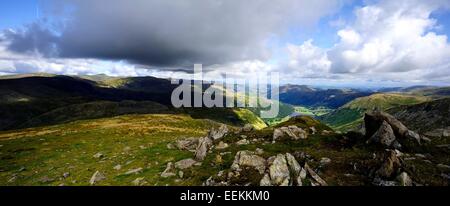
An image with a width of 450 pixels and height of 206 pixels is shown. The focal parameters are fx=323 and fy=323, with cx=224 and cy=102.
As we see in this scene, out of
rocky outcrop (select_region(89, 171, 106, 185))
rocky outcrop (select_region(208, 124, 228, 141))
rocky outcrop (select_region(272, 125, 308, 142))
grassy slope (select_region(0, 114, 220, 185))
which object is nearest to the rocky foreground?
rocky outcrop (select_region(272, 125, 308, 142))

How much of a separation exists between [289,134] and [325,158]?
43.6 ft

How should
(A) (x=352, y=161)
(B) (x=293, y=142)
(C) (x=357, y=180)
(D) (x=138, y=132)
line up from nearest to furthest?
(C) (x=357, y=180) < (A) (x=352, y=161) < (B) (x=293, y=142) < (D) (x=138, y=132)

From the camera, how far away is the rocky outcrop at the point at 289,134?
146 feet

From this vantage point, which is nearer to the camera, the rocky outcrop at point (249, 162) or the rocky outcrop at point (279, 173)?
the rocky outcrop at point (279, 173)

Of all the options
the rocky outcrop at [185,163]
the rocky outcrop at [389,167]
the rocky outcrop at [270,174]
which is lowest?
the rocky outcrop at [185,163]

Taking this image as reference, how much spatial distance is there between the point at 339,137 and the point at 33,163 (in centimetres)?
4802

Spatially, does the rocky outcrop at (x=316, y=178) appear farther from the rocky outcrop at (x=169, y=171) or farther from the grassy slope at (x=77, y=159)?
the rocky outcrop at (x=169, y=171)

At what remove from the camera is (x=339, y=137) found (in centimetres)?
4341

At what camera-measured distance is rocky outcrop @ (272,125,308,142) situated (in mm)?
44531

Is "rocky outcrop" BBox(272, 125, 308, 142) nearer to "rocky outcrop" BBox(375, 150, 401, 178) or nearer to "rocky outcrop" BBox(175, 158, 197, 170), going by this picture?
"rocky outcrop" BBox(175, 158, 197, 170)

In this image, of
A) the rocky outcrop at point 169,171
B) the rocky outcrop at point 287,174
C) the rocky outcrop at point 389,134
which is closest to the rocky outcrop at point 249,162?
the rocky outcrop at point 287,174
